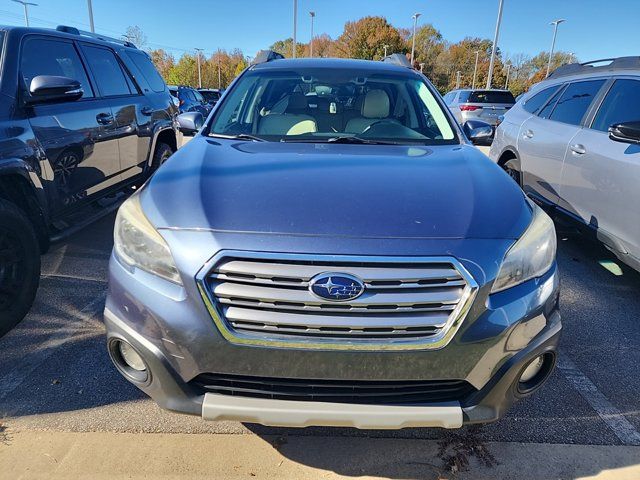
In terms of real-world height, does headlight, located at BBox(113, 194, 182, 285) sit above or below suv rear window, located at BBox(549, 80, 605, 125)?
below

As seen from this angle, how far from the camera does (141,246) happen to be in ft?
6.24

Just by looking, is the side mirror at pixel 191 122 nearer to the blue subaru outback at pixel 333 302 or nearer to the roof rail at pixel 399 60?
the blue subaru outback at pixel 333 302

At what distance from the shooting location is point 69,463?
2.15m

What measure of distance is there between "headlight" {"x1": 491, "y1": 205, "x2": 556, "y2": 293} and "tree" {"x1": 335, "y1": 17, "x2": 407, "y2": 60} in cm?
6527

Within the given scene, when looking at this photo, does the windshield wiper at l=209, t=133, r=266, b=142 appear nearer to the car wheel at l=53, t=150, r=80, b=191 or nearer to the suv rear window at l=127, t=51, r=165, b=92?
the car wheel at l=53, t=150, r=80, b=191

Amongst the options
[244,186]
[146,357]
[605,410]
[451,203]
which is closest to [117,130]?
[244,186]

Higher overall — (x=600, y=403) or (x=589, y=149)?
(x=589, y=149)

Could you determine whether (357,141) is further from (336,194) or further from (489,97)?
(489,97)

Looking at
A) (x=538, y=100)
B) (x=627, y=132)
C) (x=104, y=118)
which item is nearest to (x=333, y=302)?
(x=627, y=132)

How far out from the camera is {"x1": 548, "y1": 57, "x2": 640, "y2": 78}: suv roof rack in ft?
13.2

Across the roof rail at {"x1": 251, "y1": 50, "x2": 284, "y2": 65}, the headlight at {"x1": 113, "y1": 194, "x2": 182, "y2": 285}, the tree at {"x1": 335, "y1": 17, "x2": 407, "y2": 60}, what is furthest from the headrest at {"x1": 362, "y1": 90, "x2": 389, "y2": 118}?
the tree at {"x1": 335, "y1": 17, "x2": 407, "y2": 60}

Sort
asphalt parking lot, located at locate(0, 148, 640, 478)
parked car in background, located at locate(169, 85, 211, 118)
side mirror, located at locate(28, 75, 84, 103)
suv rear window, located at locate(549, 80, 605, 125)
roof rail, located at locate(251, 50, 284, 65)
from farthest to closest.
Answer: parked car in background, located at locate(169, 85, 211, 118) → suv rear window, located at locate(549, 80, 605, 125) → roof rail, located at locate(251, 50, 284, 65) → side mirror, located at locate(28, 75, 84, 103) → asphalt parking lot, located at locate(0, 148, 640, 478)

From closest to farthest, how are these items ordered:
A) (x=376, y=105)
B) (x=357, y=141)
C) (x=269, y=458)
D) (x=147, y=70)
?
1. (x=269, y=458)
2. (x=357, y=141)
3. (x=376, y=105)
4. (x=147, y=70)

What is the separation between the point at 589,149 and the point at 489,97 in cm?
1205
